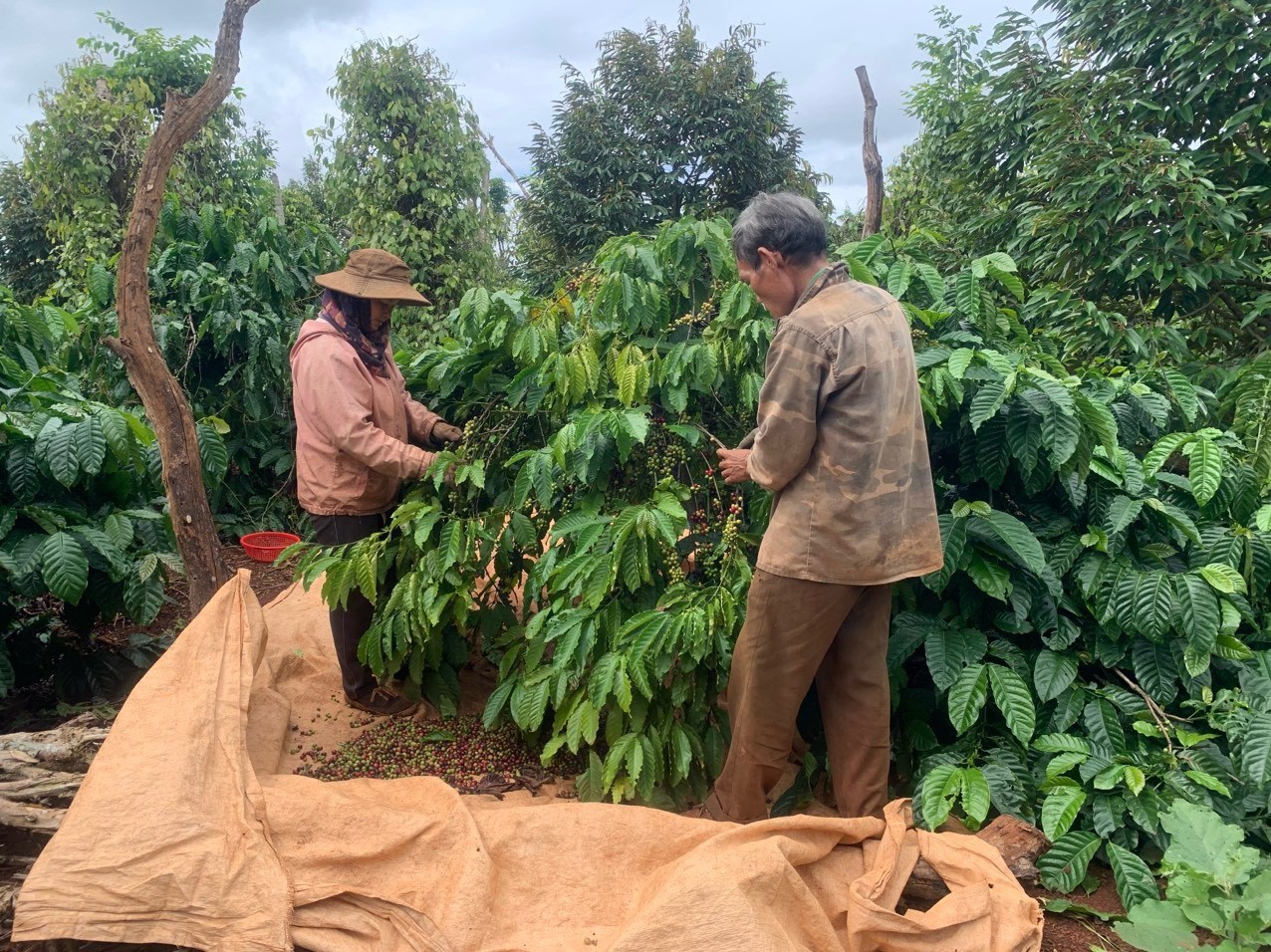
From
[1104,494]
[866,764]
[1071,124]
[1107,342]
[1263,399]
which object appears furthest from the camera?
[1071,124]

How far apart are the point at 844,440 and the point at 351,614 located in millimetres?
1923

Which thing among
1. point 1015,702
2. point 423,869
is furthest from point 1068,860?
point 423,869

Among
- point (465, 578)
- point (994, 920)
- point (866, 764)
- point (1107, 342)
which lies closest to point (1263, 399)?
point (1107, 342)

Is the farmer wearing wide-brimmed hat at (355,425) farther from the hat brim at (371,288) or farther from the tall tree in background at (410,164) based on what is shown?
the tall tree in background at (410,164)

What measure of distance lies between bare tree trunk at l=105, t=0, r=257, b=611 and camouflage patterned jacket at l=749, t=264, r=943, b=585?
1.92m

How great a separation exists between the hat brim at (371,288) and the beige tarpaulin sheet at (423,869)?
1.38 meters

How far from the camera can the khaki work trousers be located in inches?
87.3

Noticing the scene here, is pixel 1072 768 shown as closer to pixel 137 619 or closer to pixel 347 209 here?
pixel 137 619

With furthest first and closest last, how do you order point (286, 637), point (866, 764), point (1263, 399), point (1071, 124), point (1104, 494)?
point (1071, 124) < point (286, 637) < point (1263, 399) < point (1104, 494) < point (866, 764)

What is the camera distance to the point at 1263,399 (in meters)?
3.38

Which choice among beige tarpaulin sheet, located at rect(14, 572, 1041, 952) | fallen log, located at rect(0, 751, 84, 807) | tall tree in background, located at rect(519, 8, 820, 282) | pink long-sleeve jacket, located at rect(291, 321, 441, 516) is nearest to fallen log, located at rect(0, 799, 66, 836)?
fallen log, located at rect(0, 751, 84, 807)

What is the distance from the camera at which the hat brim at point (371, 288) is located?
3076 mm

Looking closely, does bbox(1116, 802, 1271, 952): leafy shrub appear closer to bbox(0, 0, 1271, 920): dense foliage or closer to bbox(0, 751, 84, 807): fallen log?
bbox(0, 0, 1271, 920): dense foliage

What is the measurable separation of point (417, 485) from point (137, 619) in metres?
1.06
